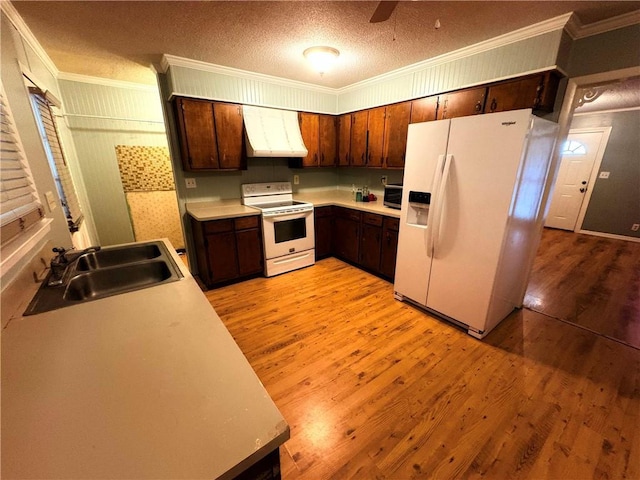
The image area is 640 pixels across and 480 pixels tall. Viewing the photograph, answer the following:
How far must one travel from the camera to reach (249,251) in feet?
10.7

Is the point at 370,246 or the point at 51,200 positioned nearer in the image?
the point at 51,200

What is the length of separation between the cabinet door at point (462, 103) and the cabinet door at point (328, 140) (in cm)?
165

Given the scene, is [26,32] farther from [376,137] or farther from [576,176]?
[576,176]

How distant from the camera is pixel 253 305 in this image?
2793 mm

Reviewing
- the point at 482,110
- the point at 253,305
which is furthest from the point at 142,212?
the point at 482,110

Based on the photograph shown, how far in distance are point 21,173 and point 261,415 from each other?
5.88ft

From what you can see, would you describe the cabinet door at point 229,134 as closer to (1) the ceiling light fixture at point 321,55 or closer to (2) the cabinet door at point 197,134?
(2) the cabinet door at point 197,134

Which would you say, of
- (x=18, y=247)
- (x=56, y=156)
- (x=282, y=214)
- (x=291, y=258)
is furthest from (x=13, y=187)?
(x=291, y=258)

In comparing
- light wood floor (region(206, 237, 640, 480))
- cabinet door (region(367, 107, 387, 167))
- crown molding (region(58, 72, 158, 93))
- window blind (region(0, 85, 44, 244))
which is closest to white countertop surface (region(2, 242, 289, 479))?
window blind (region(0, 85, 44, 244))

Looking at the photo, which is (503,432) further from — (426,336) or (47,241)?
(47,241)

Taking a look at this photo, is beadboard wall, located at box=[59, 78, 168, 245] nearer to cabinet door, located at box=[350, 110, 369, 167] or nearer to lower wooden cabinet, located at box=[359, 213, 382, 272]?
cabinet door, located at box=[350, 110, 369, 167]

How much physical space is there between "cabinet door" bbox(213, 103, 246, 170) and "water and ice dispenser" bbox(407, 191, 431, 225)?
213cm

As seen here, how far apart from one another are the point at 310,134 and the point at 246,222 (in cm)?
164

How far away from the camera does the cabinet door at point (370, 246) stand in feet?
10.8
